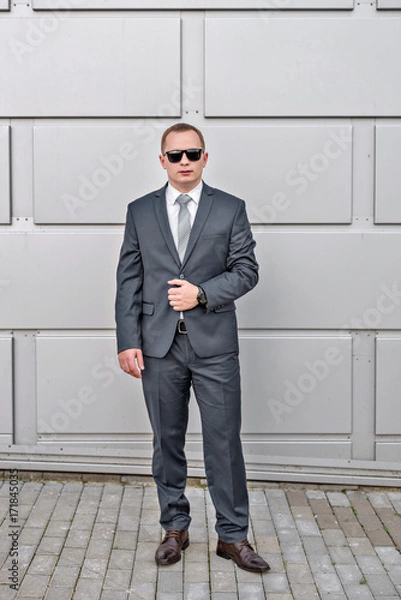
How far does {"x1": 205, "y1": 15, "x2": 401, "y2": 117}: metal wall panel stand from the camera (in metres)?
5.23

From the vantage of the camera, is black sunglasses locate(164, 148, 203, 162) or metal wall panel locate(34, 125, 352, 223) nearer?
black sunglasses locate(164, 148, 203, 162)

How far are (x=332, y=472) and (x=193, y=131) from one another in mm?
2393

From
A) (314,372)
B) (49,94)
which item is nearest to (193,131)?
(49,94)

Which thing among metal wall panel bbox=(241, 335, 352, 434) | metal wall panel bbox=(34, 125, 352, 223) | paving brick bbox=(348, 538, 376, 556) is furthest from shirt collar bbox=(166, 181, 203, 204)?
paving brick bbox=(348, 538, 376, 556)

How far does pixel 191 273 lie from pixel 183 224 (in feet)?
0.83

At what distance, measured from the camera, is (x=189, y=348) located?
431cm

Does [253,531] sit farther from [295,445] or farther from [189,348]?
[189,348]

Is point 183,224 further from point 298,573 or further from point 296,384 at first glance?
point 298,573

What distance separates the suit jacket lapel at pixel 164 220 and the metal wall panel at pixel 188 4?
142 cm

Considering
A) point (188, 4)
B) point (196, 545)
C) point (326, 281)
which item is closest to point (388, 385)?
point (326, 281)

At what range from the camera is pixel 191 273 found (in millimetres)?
4305

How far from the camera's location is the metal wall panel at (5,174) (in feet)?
17.5

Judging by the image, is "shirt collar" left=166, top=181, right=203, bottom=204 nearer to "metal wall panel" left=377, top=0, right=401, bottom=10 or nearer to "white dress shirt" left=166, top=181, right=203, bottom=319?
"white dress shirt" left=166, top=181, right=203, bottom=319

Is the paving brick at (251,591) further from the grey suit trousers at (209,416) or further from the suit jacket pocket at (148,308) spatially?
the suit jacket pocket at (148,308)
